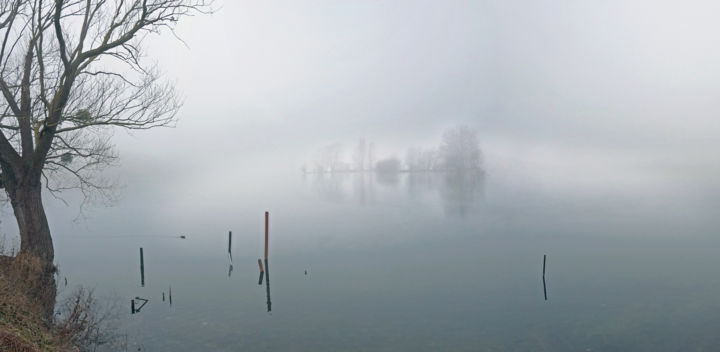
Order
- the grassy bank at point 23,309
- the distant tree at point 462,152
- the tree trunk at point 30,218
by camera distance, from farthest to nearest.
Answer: the distant tree at point 462,152 < the tree trunk at point 30,218 < the grassy bank at point 23,309

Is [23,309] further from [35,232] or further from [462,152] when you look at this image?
[462,152]

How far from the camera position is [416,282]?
23859mm

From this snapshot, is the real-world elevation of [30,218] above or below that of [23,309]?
above

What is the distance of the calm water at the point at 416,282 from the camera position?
1573 cm

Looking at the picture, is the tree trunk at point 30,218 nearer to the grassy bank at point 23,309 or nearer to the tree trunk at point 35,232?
the tree trunk at point 35,232

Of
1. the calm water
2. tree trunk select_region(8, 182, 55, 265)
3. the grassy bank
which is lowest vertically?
the calm water

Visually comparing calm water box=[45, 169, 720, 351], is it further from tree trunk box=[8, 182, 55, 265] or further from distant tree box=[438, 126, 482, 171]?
distant tree box=[438, 126, 482, 171]

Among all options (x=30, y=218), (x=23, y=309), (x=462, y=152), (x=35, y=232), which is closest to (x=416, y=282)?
(x=35, y=232)

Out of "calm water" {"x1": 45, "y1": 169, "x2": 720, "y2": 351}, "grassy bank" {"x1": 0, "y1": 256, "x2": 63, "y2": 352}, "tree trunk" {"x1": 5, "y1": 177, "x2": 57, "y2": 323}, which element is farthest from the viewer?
"calm water" {"x1": 45, "y1": 169, "x2": 720, "y2": 351}

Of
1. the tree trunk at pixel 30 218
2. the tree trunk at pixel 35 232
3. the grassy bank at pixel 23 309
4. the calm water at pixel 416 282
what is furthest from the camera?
the calm water at pixel 416 282

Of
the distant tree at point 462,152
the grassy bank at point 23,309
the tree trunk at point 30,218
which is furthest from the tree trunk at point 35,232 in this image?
the distant tree at point 462,152

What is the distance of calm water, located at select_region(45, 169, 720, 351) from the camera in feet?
51.6

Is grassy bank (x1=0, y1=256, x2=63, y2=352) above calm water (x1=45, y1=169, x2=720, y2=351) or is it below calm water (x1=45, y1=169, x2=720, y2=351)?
above

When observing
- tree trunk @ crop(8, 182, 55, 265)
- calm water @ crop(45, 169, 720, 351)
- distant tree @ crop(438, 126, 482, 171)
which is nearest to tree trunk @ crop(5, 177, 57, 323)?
tree trunk @ crop(8, 182, 55, 265)
